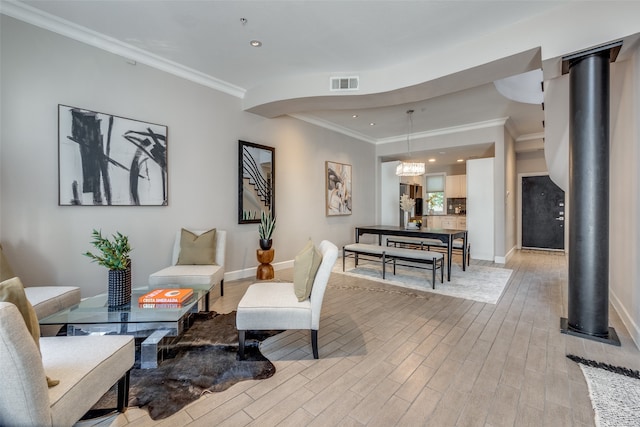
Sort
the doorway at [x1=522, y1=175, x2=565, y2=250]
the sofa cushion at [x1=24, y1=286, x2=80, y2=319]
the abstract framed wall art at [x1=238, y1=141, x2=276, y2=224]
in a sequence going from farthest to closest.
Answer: the doorway at [x1=522, y1=175, x2=565, y2=250] < the abstract framed wall art at [x1=238, y1=141, x2=276, y2=224] < the sofa cushion at [x1=24, y1=286, x2=80, y2=319]

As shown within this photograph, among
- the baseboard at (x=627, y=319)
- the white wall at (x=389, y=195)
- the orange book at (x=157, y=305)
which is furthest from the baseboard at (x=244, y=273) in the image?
the baseboard at (x=627, y=319)

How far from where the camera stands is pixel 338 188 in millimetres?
6410

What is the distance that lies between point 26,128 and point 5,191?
2.09 feet

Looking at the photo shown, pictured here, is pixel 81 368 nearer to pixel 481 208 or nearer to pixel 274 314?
pixel 274 314

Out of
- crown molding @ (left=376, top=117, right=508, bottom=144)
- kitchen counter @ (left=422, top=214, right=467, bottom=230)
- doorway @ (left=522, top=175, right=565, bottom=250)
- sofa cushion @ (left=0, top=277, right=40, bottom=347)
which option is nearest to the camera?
sofa cushion @ (left=0, top=277, right=40, bottom=347)

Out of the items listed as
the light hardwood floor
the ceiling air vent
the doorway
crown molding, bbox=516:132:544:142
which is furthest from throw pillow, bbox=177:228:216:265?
the doorway

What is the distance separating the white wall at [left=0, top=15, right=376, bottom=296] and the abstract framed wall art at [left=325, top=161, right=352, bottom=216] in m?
0.90

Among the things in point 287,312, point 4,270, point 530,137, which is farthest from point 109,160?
point 530,137

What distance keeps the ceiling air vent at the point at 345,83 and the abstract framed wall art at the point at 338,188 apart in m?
2.32

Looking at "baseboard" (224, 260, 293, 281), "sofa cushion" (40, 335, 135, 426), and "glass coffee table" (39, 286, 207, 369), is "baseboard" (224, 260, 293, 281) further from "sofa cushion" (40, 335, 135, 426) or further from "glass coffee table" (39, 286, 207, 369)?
"sofa cushion" (40, 335, 135, 426)

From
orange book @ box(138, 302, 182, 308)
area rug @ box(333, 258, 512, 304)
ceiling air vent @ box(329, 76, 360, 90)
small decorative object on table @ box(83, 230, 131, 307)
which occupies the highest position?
ceiling air vent @ box(329, 76, 360, 90)

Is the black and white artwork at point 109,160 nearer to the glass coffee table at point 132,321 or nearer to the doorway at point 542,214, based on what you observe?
the glass coffee table at point 132,321

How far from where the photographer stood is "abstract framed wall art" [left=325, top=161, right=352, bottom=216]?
20.2 ft

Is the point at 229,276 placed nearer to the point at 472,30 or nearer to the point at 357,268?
the point at 357,268
